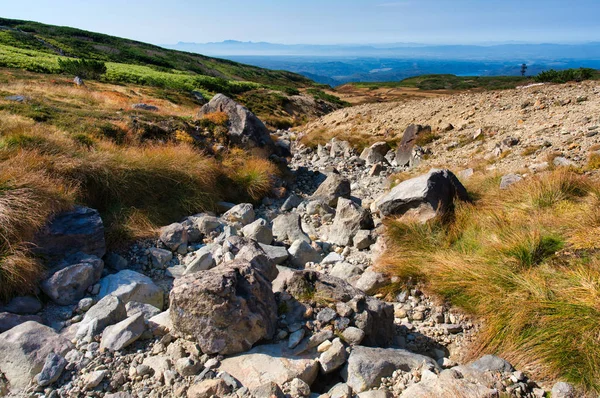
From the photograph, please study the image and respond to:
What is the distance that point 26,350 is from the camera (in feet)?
13.2

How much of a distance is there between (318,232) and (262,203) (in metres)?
2.80

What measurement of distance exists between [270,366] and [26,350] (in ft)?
8.49

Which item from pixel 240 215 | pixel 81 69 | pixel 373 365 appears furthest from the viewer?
pixel 81 69

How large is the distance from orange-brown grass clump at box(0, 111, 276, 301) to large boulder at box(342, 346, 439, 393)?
179 inches

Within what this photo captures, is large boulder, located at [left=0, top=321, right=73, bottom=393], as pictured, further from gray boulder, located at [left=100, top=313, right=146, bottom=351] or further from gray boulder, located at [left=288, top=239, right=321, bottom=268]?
gray boulder, located at [left=288, top=239, right=321, bottom=268]

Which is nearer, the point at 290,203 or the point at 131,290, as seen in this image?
the point at 131,290

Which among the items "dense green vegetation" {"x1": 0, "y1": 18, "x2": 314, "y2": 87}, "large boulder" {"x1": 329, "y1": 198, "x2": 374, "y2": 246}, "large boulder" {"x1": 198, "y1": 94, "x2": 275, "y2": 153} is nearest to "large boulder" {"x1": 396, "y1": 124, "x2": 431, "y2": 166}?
"large boulder" {"x1": 198, "y1": 94, "x2": 275, "y2": 153}

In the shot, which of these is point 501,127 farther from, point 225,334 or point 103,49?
point 103,49

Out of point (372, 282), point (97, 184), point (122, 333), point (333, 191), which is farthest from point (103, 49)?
point (122, 333)

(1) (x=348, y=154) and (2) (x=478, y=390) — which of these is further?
(1) (x=348, y=154)

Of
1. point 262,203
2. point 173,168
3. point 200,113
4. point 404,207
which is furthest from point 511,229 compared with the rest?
point 200,113

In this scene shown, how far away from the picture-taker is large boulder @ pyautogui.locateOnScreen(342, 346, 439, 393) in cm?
392

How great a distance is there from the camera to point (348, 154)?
18.1 metres

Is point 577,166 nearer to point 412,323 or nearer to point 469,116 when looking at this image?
point 412,323
